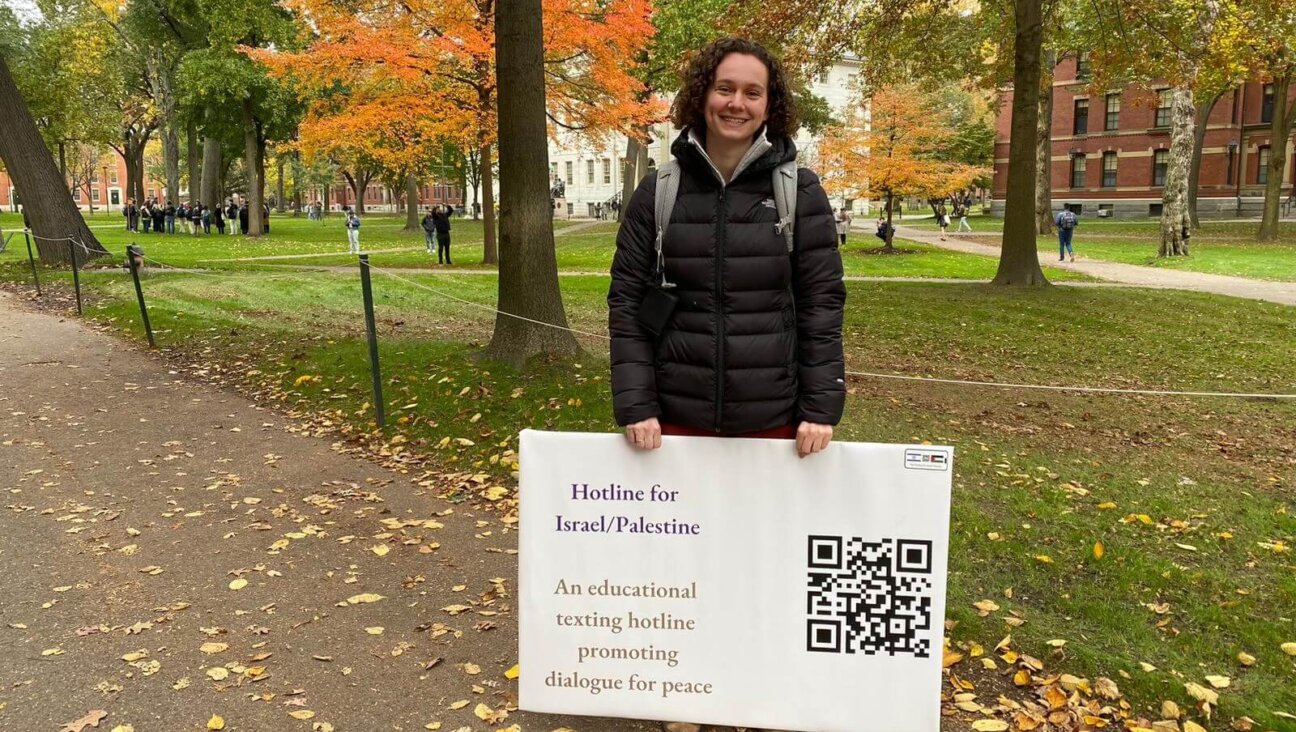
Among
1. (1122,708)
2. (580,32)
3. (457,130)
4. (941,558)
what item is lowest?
(1122,708)

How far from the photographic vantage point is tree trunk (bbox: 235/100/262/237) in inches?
1339

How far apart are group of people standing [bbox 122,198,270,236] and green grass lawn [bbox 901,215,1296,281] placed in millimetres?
32123

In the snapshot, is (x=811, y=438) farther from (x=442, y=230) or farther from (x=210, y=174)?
(x=210, y=174)

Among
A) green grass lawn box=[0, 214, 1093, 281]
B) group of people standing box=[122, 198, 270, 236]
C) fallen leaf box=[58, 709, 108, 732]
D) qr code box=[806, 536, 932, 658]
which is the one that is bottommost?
fallen leaf box=[58, 709, 108, 732]

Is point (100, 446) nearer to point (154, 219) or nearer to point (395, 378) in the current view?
point (395, 378)

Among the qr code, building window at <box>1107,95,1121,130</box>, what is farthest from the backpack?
building window at <box>1107,95,1121,130</box>

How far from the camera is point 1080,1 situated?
1975 centimetres

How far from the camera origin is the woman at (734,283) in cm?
271

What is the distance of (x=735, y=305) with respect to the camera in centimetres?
273

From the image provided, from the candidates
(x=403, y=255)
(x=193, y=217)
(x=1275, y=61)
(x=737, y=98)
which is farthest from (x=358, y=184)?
(x=737, y=98)

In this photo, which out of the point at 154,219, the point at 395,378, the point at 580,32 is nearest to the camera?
the point at 395,378

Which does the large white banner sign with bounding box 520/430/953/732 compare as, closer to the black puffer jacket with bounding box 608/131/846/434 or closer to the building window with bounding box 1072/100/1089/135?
the black puffer jacket with bounding box 608/131/846/434

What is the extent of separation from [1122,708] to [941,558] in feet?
3.79

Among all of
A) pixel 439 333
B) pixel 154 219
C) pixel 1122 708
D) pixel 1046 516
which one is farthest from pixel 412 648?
pixel 154 219
